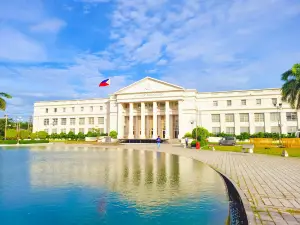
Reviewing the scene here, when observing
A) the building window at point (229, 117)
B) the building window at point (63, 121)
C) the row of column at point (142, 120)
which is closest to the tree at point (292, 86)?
the building window at point (229, 117)

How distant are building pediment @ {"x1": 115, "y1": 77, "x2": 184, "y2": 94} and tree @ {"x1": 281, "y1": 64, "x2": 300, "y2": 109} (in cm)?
2935

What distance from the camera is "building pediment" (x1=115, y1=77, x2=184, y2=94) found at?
61688 mm

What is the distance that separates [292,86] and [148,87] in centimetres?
3708

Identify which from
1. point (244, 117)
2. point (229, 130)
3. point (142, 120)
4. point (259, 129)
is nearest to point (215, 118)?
point (229, 130)

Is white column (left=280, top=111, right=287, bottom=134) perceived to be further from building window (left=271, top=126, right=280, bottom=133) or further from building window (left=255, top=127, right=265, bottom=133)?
building window (left=255, top=127, right=265, bottom=133)

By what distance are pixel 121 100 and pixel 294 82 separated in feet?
141

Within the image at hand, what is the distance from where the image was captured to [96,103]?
2854 inches

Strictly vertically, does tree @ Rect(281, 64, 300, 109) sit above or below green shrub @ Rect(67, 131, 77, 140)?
above

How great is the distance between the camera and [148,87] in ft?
209

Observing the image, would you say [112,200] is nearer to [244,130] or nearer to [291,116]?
[244,130]

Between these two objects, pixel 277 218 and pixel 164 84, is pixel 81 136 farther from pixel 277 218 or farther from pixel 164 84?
pixel 277 218

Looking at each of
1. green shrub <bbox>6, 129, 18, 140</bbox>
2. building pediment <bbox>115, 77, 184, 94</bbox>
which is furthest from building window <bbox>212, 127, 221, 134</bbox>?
green shrub <bbox>6, 129, 18, 140</bbox>

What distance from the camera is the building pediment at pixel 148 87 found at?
61.7 m

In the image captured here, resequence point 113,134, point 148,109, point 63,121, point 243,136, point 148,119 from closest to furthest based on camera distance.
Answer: point 243,136 < point 113,134 < point 148,109 < point 148,119 < point 63,121
